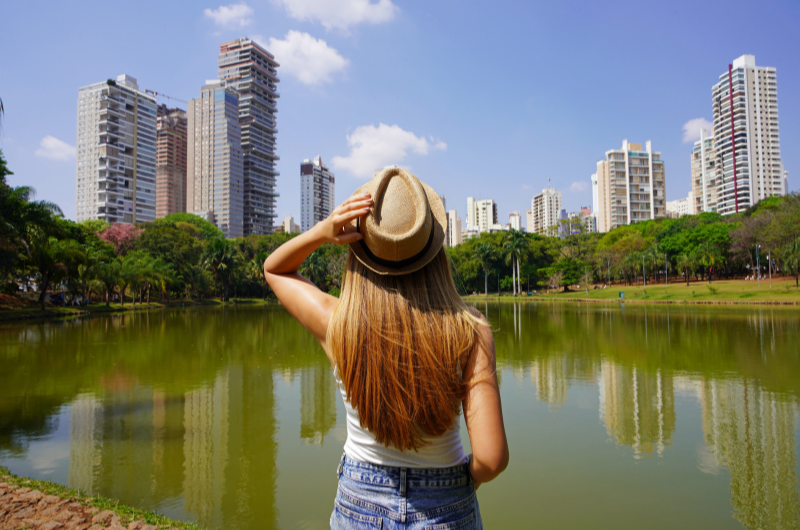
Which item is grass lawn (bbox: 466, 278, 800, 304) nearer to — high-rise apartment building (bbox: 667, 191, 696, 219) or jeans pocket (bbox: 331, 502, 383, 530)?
jeans pocket (bbox: 331, 502, 383, 530)

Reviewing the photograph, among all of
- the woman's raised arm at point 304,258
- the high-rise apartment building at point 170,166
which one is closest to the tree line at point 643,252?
the woman's raised arm at point 304,258

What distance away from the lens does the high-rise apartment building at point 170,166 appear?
10994cm

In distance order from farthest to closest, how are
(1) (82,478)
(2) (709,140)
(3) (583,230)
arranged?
(2) (709,140) < (3) (583,230) < (1) (82,478)

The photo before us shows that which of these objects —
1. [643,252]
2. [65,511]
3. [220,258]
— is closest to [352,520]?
[65,511]

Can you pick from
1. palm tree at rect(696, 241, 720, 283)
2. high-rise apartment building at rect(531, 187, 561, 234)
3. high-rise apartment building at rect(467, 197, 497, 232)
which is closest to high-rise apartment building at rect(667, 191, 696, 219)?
high-rise apartment building at rect(531, 187, 561, 234)

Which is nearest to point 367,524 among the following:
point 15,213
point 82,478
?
point 82,478

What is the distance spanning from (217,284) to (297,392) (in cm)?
4777

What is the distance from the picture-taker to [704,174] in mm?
109500

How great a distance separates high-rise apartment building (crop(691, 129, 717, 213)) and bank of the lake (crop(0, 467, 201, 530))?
11944 cm

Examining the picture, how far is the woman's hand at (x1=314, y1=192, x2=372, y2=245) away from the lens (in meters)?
1.16

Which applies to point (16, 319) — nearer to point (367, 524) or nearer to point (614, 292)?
point (367, 524)

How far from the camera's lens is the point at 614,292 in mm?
49094

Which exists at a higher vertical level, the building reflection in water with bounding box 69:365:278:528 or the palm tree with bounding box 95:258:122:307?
the palm tree with bounding box 95:258:122:307

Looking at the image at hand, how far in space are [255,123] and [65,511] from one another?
360 ft
